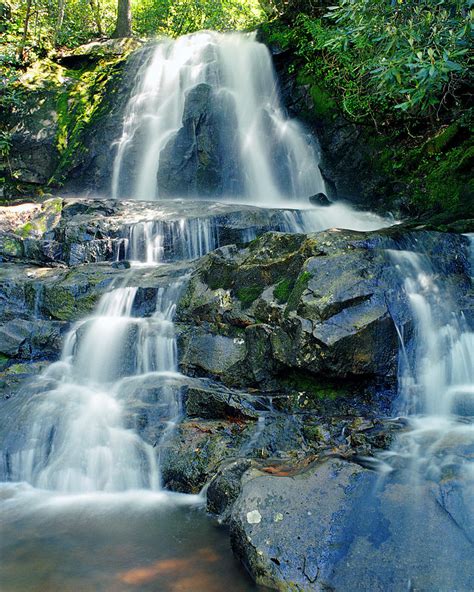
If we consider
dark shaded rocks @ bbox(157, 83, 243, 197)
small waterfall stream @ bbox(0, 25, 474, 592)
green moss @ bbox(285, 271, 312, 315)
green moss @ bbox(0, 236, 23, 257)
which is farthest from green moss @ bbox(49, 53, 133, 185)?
green moss @ bbox(285, 271, 312, 315)

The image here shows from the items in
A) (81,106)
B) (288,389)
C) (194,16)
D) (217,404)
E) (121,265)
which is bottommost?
(217,404)

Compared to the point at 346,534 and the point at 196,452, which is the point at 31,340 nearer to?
the point at 196,452

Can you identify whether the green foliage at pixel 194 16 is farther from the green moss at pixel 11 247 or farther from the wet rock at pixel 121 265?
the wet rock at pixel 121 265

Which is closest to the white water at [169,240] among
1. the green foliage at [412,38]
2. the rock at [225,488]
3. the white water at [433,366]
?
the green foliage at [412,38]

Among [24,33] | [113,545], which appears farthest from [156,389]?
[24,33]

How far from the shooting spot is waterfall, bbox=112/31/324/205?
1397 centimetres

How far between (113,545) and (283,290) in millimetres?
3730

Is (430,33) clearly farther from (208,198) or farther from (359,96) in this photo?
(208,198)

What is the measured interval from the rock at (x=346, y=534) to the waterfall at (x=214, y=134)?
10.2 meters

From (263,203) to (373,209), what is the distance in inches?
112

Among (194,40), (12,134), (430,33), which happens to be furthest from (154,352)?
(194,40)

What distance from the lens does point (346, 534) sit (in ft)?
12.4

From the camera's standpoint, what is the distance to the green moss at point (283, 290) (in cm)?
672

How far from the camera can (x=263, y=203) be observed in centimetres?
1343
